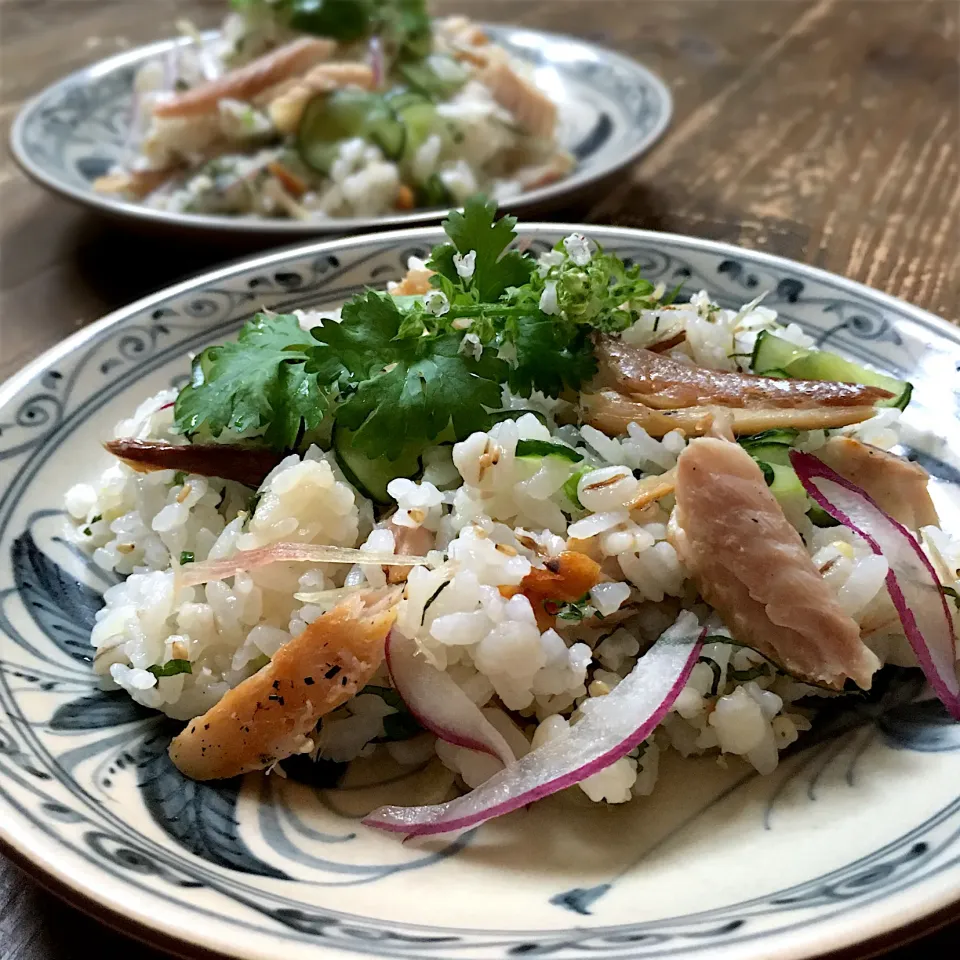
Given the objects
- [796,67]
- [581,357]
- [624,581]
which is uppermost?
[581,357]

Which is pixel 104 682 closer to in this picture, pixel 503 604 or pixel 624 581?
pixel 503 604

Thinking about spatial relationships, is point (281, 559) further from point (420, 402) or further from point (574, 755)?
point (574, 755)

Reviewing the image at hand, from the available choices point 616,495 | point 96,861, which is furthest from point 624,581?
point 96,861

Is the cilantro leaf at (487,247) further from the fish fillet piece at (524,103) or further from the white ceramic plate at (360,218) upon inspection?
the fish fillet piece at (524,103)

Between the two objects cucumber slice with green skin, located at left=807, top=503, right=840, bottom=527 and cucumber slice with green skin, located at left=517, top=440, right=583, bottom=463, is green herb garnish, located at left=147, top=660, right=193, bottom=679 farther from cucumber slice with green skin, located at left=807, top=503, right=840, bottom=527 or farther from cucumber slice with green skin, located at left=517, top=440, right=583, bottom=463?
cucumber slice with green skin, located at left=807, top=503, right=840, bottom=527

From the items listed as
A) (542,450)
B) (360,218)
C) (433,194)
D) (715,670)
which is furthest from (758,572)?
(433,194)
